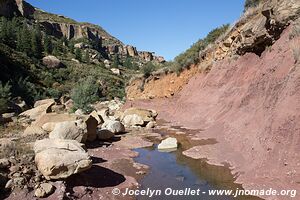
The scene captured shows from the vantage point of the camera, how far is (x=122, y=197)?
10961 mm

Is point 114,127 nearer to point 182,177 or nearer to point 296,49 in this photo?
point 182,177

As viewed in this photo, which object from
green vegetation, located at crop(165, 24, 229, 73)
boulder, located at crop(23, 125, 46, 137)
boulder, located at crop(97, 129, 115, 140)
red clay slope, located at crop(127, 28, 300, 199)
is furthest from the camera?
green vegetation, located at crop(165, 24, 229, 73)

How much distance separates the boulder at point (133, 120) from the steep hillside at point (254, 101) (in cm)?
338

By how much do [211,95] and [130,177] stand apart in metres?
16.0

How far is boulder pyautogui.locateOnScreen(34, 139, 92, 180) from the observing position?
35.8 feet

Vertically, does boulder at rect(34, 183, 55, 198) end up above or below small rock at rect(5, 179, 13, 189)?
below

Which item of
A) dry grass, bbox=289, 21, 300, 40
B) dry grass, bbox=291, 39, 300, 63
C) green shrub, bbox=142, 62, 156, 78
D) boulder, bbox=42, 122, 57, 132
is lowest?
boulder, bbox=42, 122, 57, 132

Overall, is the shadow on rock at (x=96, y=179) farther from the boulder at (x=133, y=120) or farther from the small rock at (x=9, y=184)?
the boulder at (x=133, y=120)

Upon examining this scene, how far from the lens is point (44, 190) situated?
10.2 meters

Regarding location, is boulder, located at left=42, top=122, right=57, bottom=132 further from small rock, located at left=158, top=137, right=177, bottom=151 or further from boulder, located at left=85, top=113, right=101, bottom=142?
small rock, located at left=158, top=137, right=177, bottom=151

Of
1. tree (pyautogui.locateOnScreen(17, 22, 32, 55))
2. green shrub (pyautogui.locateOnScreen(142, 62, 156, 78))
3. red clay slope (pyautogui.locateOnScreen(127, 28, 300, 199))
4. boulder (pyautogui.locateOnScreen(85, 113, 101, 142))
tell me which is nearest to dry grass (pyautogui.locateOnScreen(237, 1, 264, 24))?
red clay slope (pyautogui.locateOnScreen(127, 28, 300, 199))

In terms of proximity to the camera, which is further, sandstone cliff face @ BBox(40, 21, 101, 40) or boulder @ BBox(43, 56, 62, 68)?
sandstone cliff face @ BBox(40, 21, 101, 40)

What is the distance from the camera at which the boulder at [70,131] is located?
1625 centimetres

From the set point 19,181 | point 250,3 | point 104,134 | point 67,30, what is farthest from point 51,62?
point 67,30
